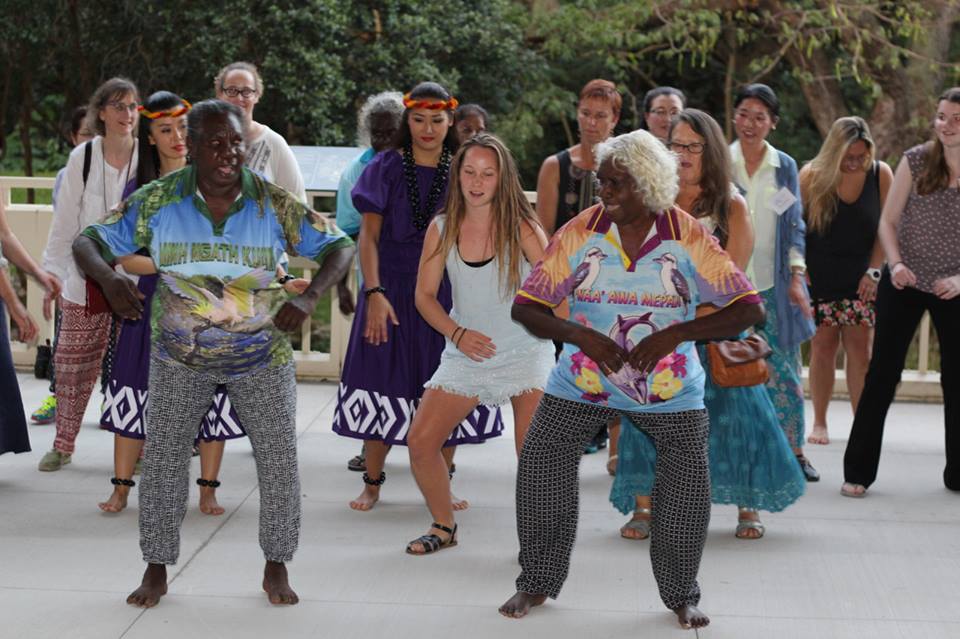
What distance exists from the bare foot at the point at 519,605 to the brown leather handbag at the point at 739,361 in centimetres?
114

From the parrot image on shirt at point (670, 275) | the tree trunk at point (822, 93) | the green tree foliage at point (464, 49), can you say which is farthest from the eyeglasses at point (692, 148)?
the tree trunk at point (822, 93)

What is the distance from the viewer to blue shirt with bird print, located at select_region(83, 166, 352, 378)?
16.3ft

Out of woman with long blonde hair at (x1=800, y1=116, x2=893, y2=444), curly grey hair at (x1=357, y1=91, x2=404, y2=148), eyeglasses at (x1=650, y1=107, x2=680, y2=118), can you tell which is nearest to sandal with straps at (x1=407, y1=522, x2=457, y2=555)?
curly grey hair at (x1=357, y1=91, x2=404, y2=148)

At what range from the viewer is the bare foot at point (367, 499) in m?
6.76

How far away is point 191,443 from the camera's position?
5.20m

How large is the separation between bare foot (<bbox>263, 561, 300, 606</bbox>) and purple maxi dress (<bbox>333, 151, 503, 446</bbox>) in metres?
1.45

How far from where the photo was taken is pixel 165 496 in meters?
5.13

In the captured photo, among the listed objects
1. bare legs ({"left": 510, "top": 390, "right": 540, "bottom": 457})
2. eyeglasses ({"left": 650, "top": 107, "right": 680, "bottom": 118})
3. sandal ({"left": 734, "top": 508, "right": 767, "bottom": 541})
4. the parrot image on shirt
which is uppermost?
eyeglasses ({"left": 650, "top": 107, "right": 680, "bottom": 118})

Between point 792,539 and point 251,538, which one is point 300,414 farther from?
point 792,539

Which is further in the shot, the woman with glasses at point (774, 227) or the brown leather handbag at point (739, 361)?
the woman with glasses at point (774, 227)

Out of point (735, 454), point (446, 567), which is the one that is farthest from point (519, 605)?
point (735, 454)

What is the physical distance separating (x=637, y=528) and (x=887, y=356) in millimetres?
1640

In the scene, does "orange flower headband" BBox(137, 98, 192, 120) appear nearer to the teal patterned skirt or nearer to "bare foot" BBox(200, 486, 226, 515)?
"bare foot" BBox(200, 486, 226, 515)

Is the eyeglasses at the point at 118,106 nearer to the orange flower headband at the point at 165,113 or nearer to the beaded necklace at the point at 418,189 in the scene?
the orange flower headband at the point at 165,113
